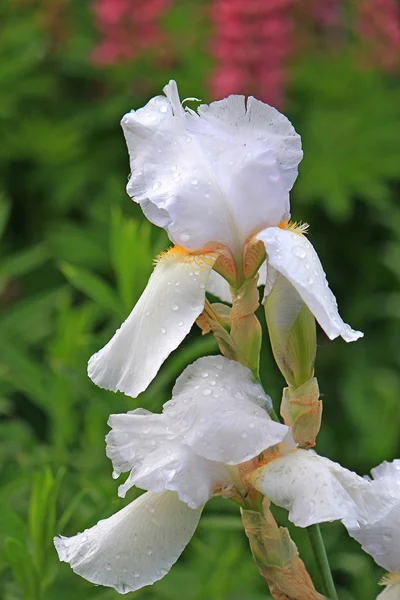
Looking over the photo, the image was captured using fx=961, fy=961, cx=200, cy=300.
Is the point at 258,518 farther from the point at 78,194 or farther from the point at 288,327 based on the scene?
the point at 78,194

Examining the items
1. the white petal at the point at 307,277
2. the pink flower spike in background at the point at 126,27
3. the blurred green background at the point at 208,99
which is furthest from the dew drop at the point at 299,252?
the pink flower spike in background at the point at 126,27


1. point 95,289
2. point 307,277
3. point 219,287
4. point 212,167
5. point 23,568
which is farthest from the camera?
point 95,289

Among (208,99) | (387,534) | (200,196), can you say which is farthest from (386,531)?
(208,99)

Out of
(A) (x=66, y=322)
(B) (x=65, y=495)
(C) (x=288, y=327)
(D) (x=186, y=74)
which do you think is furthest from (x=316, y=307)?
(D) (x=186, y=74)

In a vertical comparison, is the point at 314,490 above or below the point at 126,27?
above

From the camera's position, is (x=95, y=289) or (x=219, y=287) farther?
(x=95, y=289)

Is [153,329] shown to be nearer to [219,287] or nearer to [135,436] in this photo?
[135,436]
